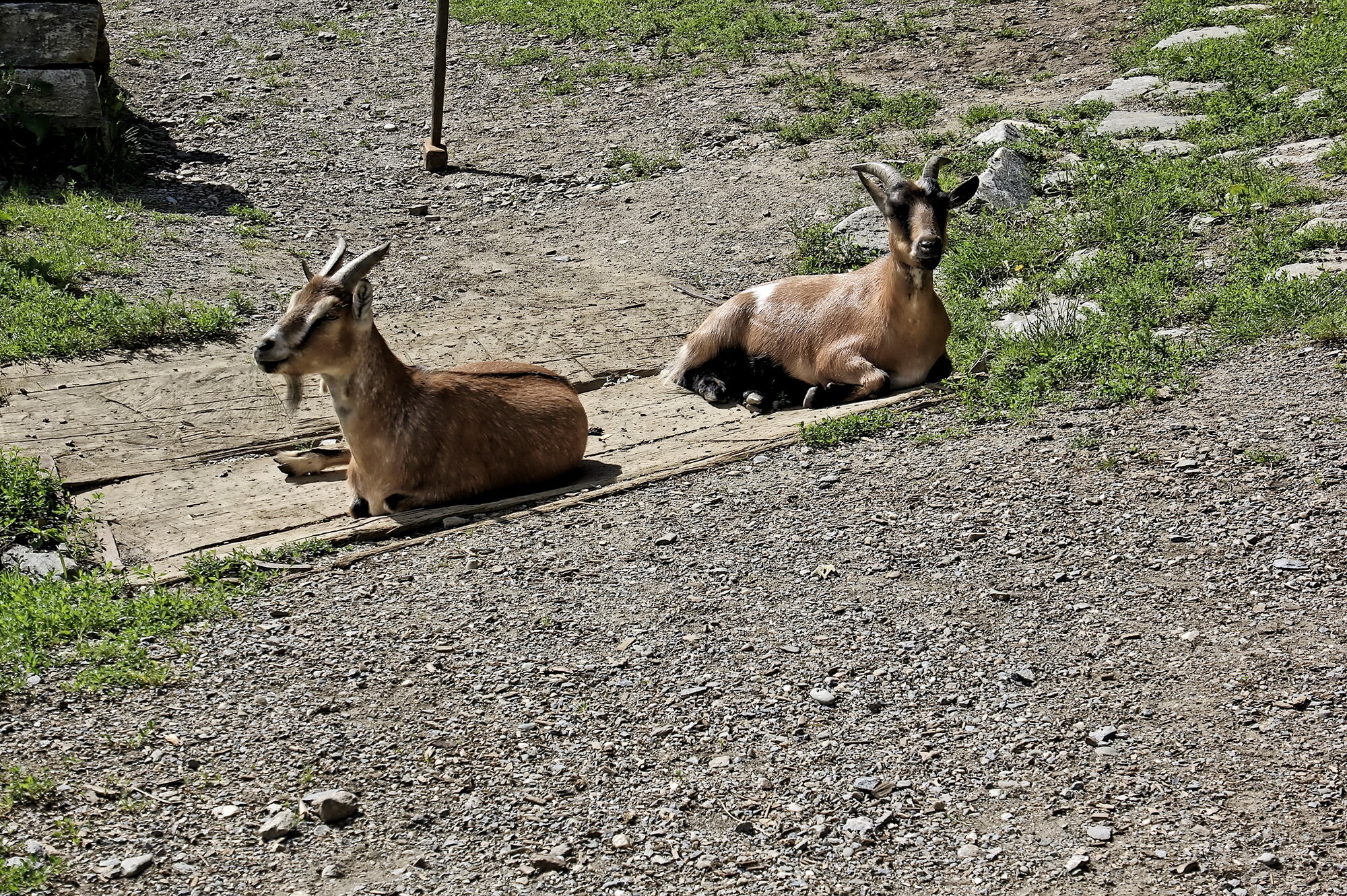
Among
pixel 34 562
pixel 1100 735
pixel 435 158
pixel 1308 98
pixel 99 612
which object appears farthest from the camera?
pixel 435 158

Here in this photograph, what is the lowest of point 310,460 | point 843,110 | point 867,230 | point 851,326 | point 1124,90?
point 310,460

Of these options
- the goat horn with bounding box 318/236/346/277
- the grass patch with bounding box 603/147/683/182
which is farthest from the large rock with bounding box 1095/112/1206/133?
the goat horn with bounding box 318/236/346/277

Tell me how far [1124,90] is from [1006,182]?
9.42 ft

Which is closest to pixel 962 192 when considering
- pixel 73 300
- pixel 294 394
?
pixel 294 394

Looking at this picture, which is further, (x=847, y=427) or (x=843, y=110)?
(x=843, y=110)

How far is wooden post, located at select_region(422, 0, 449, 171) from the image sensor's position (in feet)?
48.0

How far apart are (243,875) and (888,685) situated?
8.52 ft

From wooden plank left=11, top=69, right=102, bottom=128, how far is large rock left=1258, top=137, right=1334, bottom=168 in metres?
11.5

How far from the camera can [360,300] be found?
745 cm

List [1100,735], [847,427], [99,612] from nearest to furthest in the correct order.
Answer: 1. [1100,735]
2. [99,612]
3. [847,427]

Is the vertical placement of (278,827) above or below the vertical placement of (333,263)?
below

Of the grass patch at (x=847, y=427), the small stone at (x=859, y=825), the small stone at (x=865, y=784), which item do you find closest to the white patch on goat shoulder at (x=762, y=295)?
the grass patch at (x=847, y=427)

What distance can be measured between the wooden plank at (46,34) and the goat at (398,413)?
7.46 metres

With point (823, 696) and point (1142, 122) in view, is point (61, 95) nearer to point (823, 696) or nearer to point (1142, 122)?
point (1142, 122)
